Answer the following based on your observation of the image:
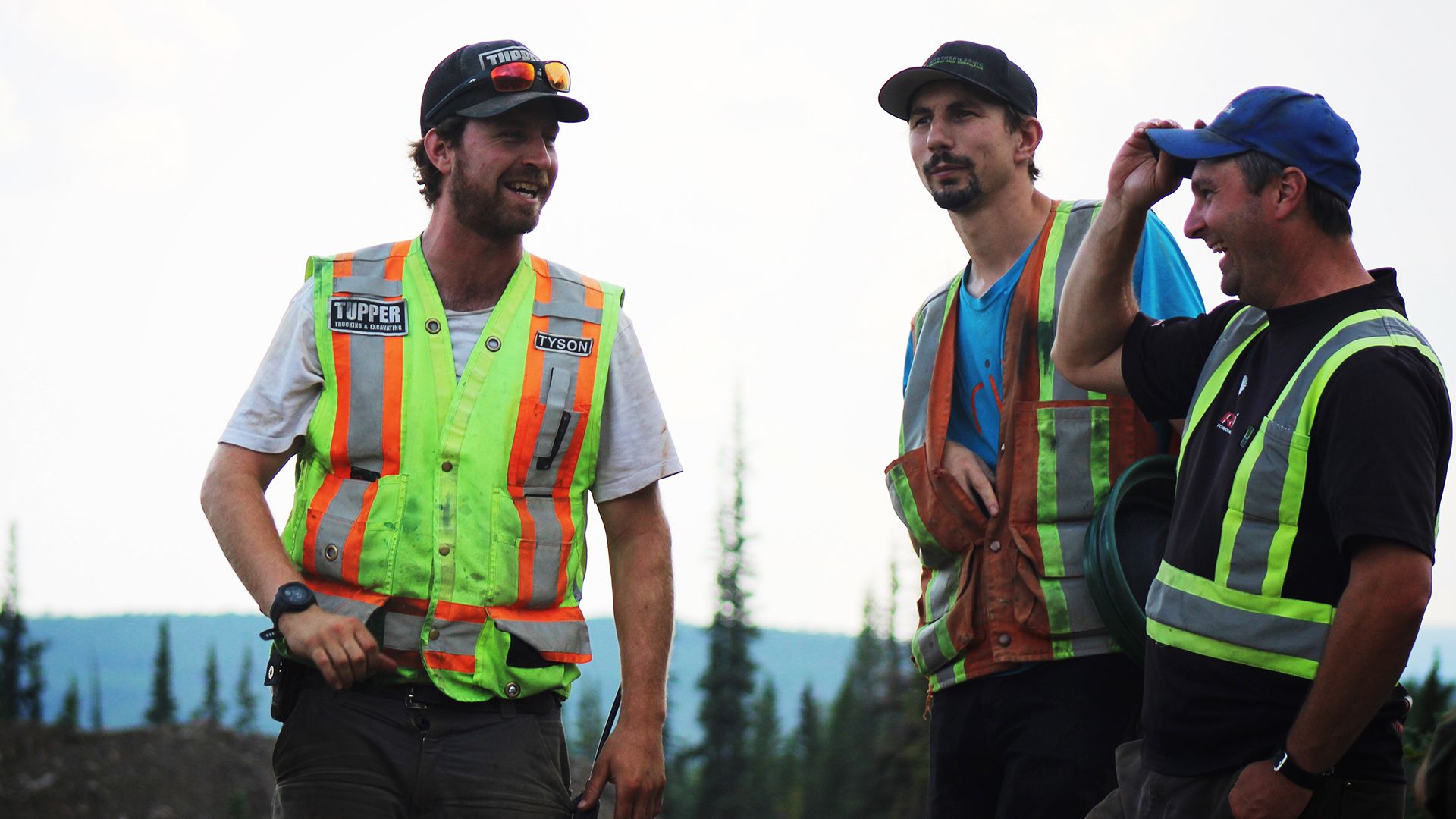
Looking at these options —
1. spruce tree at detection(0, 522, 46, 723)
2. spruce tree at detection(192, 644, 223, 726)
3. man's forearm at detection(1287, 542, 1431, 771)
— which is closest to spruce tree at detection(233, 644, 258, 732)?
spruce tree at detection(192, 644, 223, 726)

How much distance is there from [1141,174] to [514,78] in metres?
1.91

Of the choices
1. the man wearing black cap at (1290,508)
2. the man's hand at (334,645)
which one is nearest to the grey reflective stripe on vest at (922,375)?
the man wearing black cap at (1290,508)

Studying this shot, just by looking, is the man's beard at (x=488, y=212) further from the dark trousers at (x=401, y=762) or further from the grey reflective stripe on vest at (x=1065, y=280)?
the grey reflective stripe on vest at (x=1065, y=280)

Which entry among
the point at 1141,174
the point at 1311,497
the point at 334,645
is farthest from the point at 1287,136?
the point at 334,645

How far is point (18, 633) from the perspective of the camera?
6259 cm

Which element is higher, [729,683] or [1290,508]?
[1290,508]

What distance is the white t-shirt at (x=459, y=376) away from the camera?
4.37m

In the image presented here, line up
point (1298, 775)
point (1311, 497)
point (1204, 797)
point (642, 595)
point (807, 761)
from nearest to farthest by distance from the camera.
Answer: point (1298, 775) < point (1311, 497) < point (1204, 797) < point (642, 595) < point (807, 761)

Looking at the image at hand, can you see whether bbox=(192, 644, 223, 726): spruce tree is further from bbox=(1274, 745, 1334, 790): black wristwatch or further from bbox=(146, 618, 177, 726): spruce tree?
bbox=(1274, 745, 1334, 790): black wristwatch

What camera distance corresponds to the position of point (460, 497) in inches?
169

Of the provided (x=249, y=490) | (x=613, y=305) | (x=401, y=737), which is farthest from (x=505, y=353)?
(x=401, y=737)

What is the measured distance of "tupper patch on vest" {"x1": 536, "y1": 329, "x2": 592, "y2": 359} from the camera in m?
4.55

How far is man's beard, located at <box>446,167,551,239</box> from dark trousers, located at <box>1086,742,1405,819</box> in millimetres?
2362

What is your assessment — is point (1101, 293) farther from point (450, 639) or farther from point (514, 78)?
point (450, 639)
